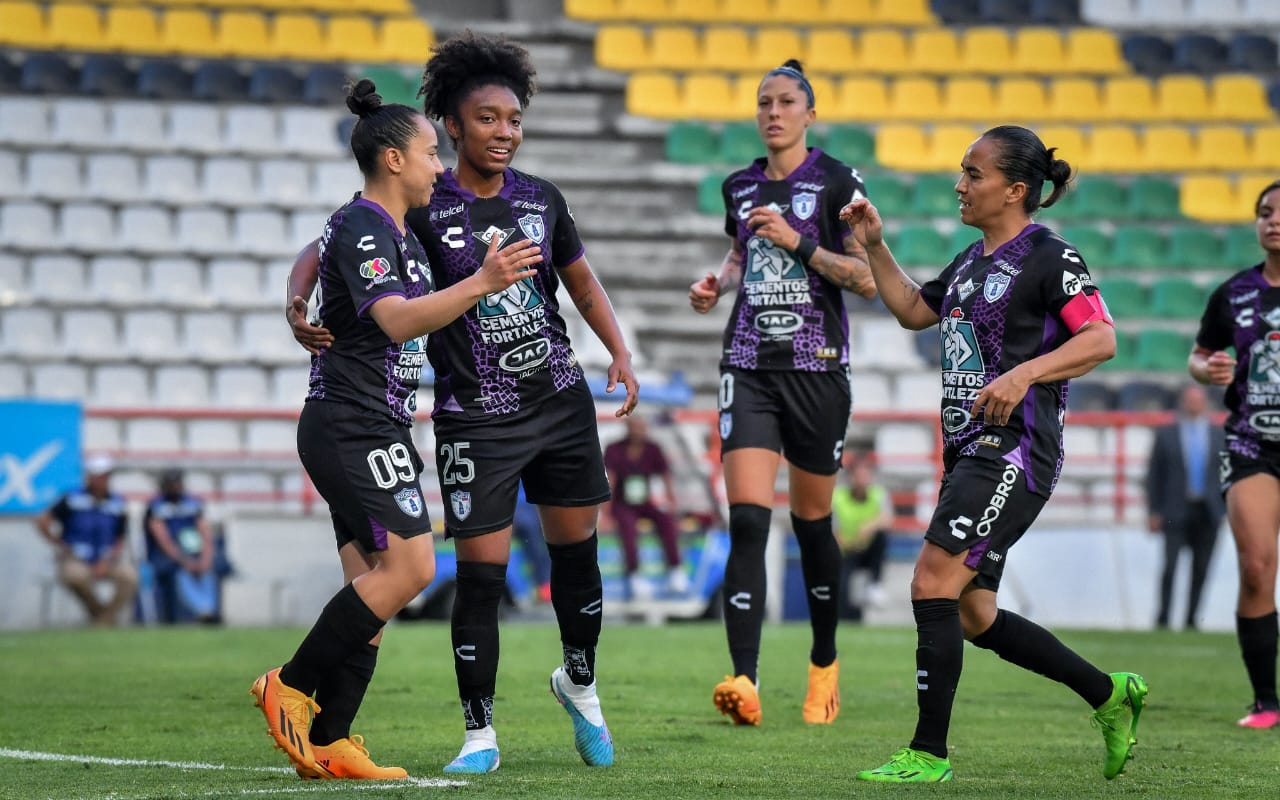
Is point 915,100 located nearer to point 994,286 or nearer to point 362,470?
point 994,286

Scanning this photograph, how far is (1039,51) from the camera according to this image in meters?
23.4

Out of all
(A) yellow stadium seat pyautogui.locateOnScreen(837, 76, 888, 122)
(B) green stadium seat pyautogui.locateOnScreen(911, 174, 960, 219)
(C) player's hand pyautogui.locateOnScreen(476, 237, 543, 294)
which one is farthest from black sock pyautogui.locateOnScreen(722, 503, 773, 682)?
(A) yellow stadium seat pyautogui.locateOnScreen(837, 76, 888, 122)

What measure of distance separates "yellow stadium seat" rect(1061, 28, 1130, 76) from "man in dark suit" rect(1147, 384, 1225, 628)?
943cm

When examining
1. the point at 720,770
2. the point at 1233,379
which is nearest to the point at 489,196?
the point at 720,770

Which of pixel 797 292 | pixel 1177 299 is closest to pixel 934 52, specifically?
pixel 1177 299

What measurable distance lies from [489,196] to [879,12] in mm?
19491

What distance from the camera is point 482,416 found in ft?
17.6

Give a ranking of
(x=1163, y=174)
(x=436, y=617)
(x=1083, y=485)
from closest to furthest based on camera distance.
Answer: (x=436, y=617) < (x=1083, y=485) < (x=1163, y=174)

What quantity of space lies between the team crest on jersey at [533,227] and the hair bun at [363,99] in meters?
0.60

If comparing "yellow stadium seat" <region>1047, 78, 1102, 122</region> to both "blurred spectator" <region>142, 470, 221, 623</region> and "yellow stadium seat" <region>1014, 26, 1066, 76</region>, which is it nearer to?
"yellow stadium seat" <region>1014, 26, 1066, 76</region>

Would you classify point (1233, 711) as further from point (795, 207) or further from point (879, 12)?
point (879, 12)

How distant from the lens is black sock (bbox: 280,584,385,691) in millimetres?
4883

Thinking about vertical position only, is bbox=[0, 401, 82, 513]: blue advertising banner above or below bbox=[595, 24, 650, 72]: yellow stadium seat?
below

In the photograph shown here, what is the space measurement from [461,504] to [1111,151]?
61.6ft
